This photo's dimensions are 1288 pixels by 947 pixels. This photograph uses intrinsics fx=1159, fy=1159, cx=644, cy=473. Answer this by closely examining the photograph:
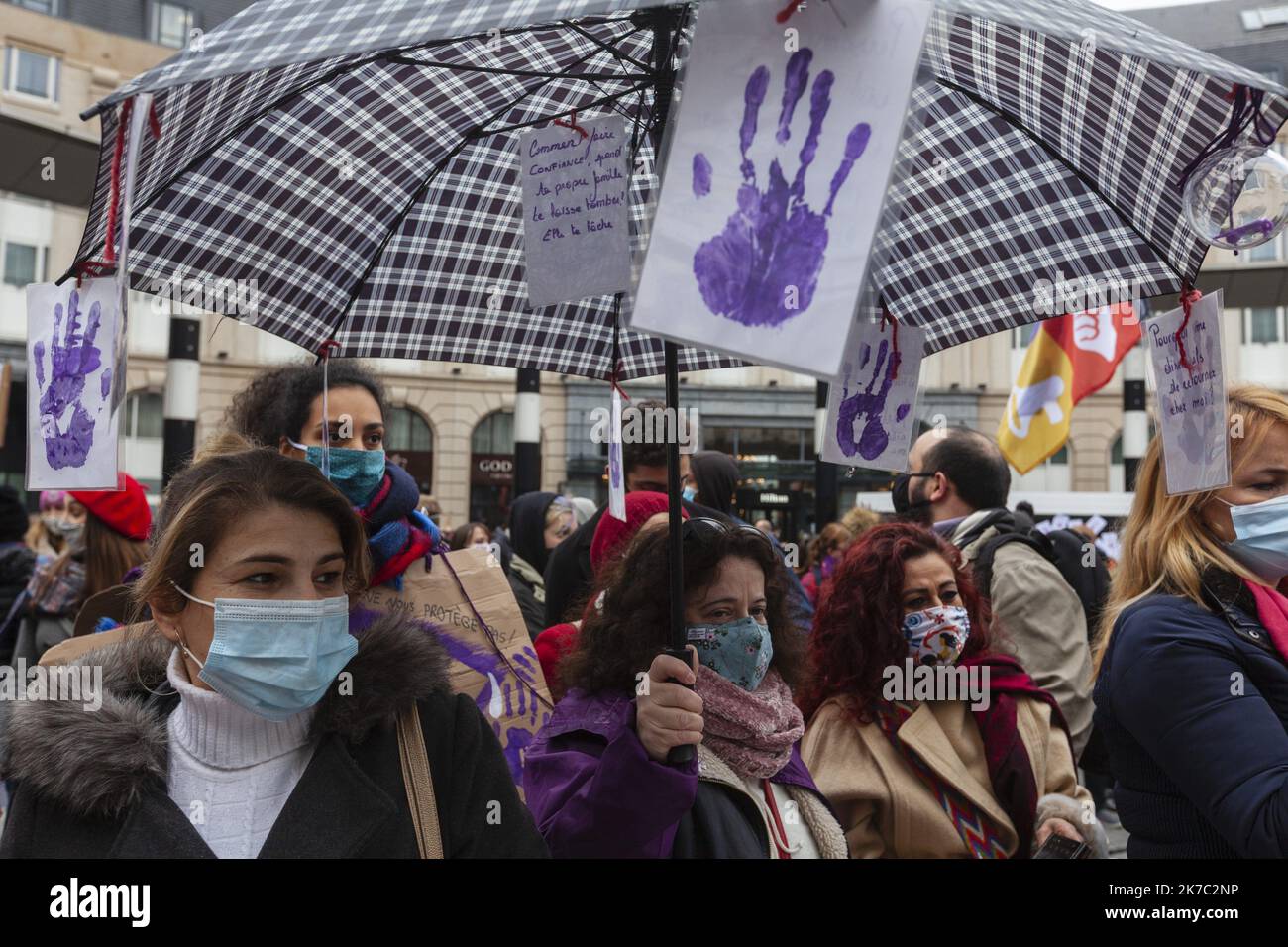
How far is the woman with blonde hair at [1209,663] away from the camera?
2.23m

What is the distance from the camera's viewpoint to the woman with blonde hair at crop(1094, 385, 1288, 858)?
7.32ft

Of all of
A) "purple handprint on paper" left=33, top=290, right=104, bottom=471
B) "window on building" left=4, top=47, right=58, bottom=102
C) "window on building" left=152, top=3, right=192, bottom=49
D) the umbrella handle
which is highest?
"window on building" left=152, top=3, right=192, bottom=49

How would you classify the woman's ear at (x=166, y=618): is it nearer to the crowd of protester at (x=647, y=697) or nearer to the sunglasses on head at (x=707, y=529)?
the crowd of protester at (x=647, y=697)

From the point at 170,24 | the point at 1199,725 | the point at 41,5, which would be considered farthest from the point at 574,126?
the point at 170,24

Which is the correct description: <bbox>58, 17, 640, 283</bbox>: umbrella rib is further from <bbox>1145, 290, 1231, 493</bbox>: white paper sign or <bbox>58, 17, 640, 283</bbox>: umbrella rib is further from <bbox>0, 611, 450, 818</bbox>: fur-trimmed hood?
<bbox>1145, 290, 1231, 493</bbox>: white paper sign

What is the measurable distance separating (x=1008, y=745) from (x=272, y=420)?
237cm

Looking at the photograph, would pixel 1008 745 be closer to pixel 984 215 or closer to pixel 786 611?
pixel 786 611

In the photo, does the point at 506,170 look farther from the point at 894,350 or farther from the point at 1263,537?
the point at 1263,537

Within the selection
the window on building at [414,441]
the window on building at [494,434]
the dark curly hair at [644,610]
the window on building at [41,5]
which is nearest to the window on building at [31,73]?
the window on building at [41,5]

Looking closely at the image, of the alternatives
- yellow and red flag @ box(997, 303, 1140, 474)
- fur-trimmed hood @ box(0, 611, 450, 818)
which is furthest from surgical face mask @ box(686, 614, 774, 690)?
yellow and red flag @ box(997, 303, 1140, 474)

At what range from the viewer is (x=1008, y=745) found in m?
3.33

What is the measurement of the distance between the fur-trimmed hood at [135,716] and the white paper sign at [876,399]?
134 centimetres

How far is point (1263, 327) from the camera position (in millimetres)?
30031

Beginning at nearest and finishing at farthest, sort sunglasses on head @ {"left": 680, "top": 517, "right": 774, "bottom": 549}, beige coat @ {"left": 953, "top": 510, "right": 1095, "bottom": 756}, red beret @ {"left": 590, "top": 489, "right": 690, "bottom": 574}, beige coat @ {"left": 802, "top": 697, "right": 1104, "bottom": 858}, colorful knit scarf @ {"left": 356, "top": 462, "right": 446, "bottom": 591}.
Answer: sunglasses on head @ {"left": 680, "top": 517, "right": 774, "bottom": 549} < beige coat @ {"left": 802, "top": 697, "right": 1104, "bottom": 858} < colorful knit scarf @ {"left": 356, "top": 462, "right": 446, "bottom": 591} < red beret @ {"left": 590, "top": 489, "right": 690, "bottom": 574} < beige coat @ {"left": 953, "top": 510, "right": 1095, "bottom": 756}
